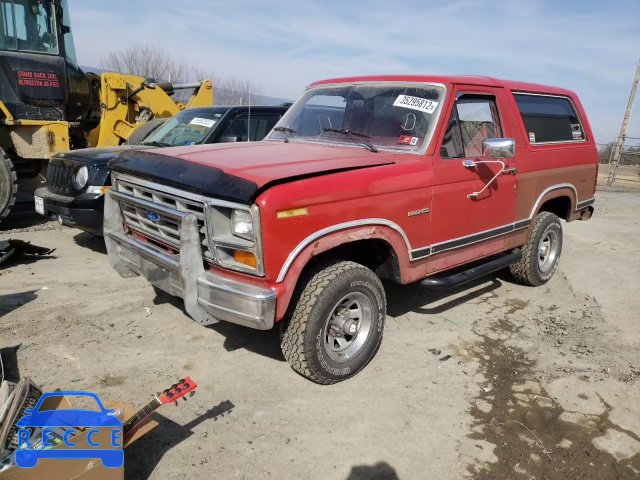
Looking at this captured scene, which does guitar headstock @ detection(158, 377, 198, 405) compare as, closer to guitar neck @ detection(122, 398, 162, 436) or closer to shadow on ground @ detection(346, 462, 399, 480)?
guitar neck @ detection(122, 398, 162, 436)

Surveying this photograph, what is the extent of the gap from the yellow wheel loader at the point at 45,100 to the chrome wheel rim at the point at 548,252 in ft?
18.7

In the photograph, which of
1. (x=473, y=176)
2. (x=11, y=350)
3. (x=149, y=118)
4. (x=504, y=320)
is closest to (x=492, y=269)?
(x=504, y=320)

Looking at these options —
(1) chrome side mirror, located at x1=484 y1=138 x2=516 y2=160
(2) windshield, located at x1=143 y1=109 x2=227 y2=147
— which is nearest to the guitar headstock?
(1) chrome side mirror, located at x1=484 y1=138 x2=516 y2=160

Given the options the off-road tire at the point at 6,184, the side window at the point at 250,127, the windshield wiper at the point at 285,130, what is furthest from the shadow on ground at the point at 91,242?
the windshield wiper at the point at 285,130

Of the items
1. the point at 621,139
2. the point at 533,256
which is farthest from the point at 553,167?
the point at 621,139

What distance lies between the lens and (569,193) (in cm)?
571

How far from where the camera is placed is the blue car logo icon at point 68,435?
2160 millimetres

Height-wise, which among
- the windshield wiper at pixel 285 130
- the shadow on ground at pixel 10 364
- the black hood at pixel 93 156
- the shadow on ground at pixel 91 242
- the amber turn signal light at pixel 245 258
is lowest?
the shadow on ground at pixel 10 364

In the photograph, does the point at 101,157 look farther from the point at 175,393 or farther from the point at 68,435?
the point at 68,435

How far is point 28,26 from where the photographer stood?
8.08 meters

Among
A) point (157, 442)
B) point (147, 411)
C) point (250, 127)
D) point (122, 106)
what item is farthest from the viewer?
point (122, 106)

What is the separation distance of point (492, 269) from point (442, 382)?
1488 millimetres

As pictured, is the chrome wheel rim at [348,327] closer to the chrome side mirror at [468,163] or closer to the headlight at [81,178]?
the chrome side mirror at [468,163]

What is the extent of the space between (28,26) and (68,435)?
26.2ft
